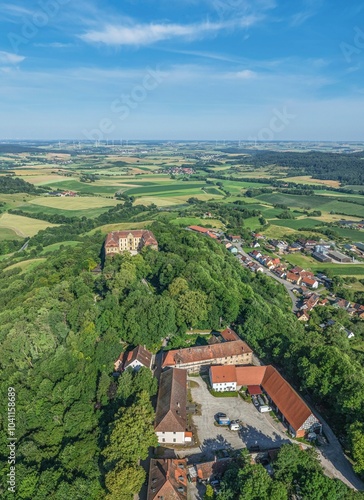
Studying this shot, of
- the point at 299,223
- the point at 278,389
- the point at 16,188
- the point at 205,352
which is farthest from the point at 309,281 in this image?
the point at 16,188

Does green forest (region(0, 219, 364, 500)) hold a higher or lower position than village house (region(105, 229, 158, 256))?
lower

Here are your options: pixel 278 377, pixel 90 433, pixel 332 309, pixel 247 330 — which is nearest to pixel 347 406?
pixel 278 377

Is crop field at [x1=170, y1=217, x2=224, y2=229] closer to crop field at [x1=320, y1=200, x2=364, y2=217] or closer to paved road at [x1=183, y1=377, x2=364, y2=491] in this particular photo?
crop field at [x1=320, y1=200, x2=364, y2=217]

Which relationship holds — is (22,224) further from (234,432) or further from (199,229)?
(234,432)

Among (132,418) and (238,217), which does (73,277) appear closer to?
(132,418)

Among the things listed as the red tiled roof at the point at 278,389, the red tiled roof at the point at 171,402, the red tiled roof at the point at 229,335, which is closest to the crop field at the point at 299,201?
the red tiled roof at the point at 229,335

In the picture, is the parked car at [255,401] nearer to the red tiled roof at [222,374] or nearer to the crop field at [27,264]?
the red tiled roof at [222,374]

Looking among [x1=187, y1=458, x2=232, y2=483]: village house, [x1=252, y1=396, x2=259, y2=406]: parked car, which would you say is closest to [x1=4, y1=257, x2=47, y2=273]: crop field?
[x1=252, y1=396, x2=259, y2=406]: parked car
